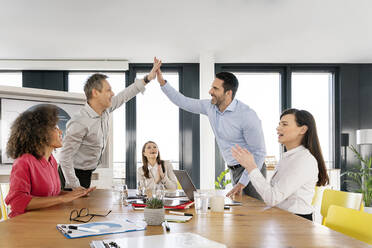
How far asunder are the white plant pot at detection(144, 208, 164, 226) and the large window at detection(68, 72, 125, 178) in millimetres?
4864

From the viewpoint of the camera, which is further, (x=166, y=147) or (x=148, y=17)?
(x=166, y=147)

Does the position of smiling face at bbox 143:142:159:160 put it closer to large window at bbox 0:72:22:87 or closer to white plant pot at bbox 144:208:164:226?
white plant pot at bbox 144:208:164:226

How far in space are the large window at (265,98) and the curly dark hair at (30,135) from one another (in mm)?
4571

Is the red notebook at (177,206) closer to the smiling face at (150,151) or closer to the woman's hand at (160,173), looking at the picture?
the woman's hand at (160,173)

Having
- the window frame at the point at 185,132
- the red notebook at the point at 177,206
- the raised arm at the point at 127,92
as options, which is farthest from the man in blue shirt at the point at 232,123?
the window frame at the point at 185,132

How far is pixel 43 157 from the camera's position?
2.01m

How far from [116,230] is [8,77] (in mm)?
5837

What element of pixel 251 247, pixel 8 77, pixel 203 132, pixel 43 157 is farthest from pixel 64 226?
pixel 8 77

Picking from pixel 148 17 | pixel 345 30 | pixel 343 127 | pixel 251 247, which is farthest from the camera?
pixel 343 127

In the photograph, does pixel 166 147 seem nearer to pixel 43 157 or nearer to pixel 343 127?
pixel 343 127

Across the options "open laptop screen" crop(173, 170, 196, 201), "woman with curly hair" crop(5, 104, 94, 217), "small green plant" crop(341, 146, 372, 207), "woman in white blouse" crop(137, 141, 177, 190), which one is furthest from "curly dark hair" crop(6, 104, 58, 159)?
"small green plant" crop(341, 146, 372, 207)

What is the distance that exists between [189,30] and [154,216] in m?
3.51

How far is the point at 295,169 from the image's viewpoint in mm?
1785

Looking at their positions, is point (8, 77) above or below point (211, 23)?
below
